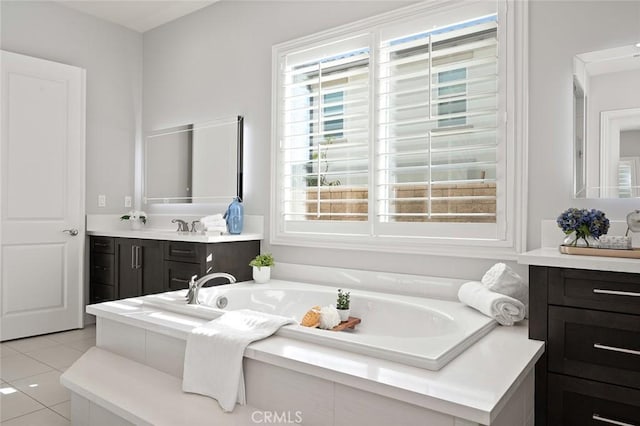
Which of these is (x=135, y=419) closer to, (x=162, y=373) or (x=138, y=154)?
(x=162, y=373)

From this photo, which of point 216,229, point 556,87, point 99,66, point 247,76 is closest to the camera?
point 556,87

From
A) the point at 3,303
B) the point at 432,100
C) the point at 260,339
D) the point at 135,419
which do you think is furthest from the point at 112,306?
the point at 432,100

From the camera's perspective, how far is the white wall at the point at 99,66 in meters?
3.79

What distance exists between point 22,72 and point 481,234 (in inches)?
145

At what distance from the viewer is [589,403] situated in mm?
1710

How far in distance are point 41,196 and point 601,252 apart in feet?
12.9

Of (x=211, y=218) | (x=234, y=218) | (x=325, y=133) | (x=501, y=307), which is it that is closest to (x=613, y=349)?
(x=501, y=307)

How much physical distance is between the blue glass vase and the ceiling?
183 cm

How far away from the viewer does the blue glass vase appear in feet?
11.2

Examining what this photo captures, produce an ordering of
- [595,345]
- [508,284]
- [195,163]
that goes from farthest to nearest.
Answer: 1. [195,163]
2. [508,284]
3. [595,345]

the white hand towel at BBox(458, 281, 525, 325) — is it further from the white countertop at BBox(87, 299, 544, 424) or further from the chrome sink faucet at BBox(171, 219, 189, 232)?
the chrome sink faucet at BBox(171, 219, 189, 232)

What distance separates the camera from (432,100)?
2660 mm

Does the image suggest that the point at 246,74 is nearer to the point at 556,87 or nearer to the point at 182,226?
the point at 182,226
